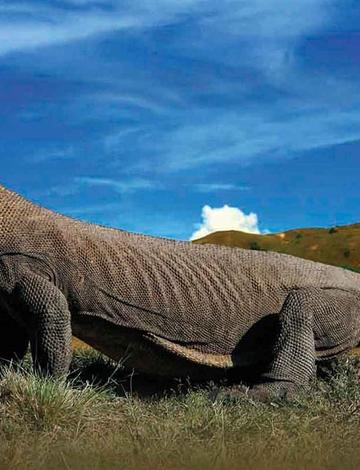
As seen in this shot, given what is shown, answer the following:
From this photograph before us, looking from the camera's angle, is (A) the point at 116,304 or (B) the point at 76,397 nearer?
(B) the point at 76,397

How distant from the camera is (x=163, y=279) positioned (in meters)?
9.94

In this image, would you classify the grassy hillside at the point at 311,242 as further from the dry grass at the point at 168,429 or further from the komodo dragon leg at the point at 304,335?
the dry grass at the point at 168,429

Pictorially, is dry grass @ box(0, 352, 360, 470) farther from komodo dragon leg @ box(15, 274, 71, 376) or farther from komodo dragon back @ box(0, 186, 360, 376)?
komodo dragon back @ box(0, 186, 360, 376)

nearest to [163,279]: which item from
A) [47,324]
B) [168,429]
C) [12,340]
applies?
[47,324]

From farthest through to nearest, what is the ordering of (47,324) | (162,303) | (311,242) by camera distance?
(311,242), (162,303), (47,324)

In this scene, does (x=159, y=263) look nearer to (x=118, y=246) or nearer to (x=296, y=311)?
(x=118, y=246)

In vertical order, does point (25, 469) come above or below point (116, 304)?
below

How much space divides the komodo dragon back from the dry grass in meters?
0.70

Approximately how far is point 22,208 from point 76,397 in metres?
2.35

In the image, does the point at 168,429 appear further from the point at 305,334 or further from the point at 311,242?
the point at 311,242

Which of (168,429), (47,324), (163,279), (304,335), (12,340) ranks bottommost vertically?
(168,429)

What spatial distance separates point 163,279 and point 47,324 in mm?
1476

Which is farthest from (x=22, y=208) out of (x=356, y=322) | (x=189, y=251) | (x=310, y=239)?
(x=310, y=239)

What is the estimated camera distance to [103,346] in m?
9.94
